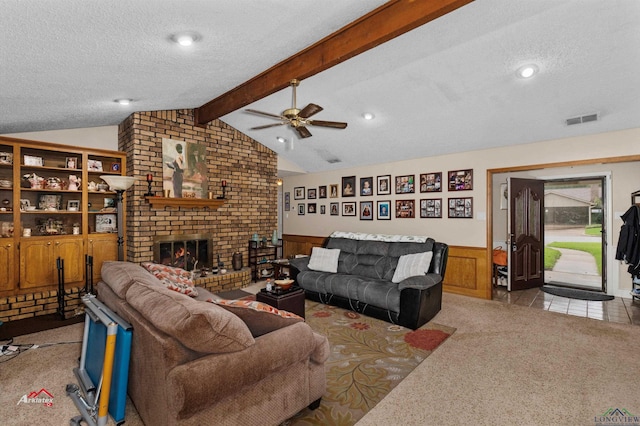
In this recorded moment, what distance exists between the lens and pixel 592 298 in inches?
192

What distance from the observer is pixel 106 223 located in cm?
471

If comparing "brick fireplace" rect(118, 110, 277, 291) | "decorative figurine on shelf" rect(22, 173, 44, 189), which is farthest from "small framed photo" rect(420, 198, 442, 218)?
"decorative figurine on shelf" rect(22, 173, 44, 189)

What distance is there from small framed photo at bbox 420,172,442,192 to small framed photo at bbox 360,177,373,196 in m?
1.07

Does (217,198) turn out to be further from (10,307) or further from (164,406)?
(164,406)

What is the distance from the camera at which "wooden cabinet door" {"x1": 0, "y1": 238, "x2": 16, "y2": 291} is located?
379cm

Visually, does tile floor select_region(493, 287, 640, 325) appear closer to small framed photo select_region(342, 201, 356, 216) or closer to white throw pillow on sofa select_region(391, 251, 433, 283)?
white throw pillow on sofa select_region(391, 251, 433, 283)

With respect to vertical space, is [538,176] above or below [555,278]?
above

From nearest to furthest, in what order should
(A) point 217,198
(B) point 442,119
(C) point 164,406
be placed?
(C) point 164,406 < (B) point 442,119 < (A) point 217,198

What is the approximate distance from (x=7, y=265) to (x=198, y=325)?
3983 millimetres

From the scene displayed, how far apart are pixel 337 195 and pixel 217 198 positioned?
2628mm

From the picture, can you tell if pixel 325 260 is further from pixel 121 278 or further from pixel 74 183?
pixel 74 183

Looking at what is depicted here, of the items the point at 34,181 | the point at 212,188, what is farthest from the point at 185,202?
the point at 34,181

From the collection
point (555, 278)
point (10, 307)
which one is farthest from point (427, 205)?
point (10, 307)

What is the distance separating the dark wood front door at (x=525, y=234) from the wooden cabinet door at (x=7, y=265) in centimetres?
718
